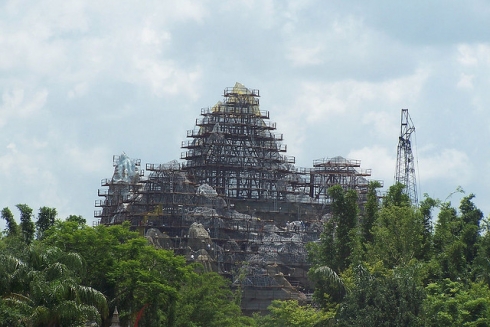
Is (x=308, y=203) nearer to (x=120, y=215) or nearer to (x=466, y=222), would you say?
(x=120, y=215)

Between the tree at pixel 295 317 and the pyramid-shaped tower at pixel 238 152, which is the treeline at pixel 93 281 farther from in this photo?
the pyramid-shaped tower at pixel 238 152

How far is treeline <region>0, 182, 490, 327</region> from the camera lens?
81312mm

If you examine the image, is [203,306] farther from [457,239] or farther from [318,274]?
[457,239]

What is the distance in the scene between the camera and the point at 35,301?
7806 cm

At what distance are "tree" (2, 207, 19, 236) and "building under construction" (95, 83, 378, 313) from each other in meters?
37.3

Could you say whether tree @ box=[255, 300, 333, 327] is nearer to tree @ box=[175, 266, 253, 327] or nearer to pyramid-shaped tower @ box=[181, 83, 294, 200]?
tree @ box=[175, 266, 253, 327]

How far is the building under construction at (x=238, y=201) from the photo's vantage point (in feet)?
519

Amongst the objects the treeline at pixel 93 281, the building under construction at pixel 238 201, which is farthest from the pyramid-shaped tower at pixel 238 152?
the treeline at pixel 93 281

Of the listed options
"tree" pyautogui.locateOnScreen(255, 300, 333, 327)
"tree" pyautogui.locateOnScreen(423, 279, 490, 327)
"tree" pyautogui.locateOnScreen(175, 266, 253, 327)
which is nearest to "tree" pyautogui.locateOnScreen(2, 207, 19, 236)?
"tree" pyautogui.locateOnScreen(175, 266, 253, 327)

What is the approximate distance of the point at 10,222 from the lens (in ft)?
389

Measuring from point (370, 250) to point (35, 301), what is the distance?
127 feet

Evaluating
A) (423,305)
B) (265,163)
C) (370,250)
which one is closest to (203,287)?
(370,250)

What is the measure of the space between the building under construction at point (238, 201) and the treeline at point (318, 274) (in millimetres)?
32468

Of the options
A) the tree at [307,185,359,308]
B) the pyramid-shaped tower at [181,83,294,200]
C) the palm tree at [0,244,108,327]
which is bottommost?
the palm tree at [0,244,108,327]
